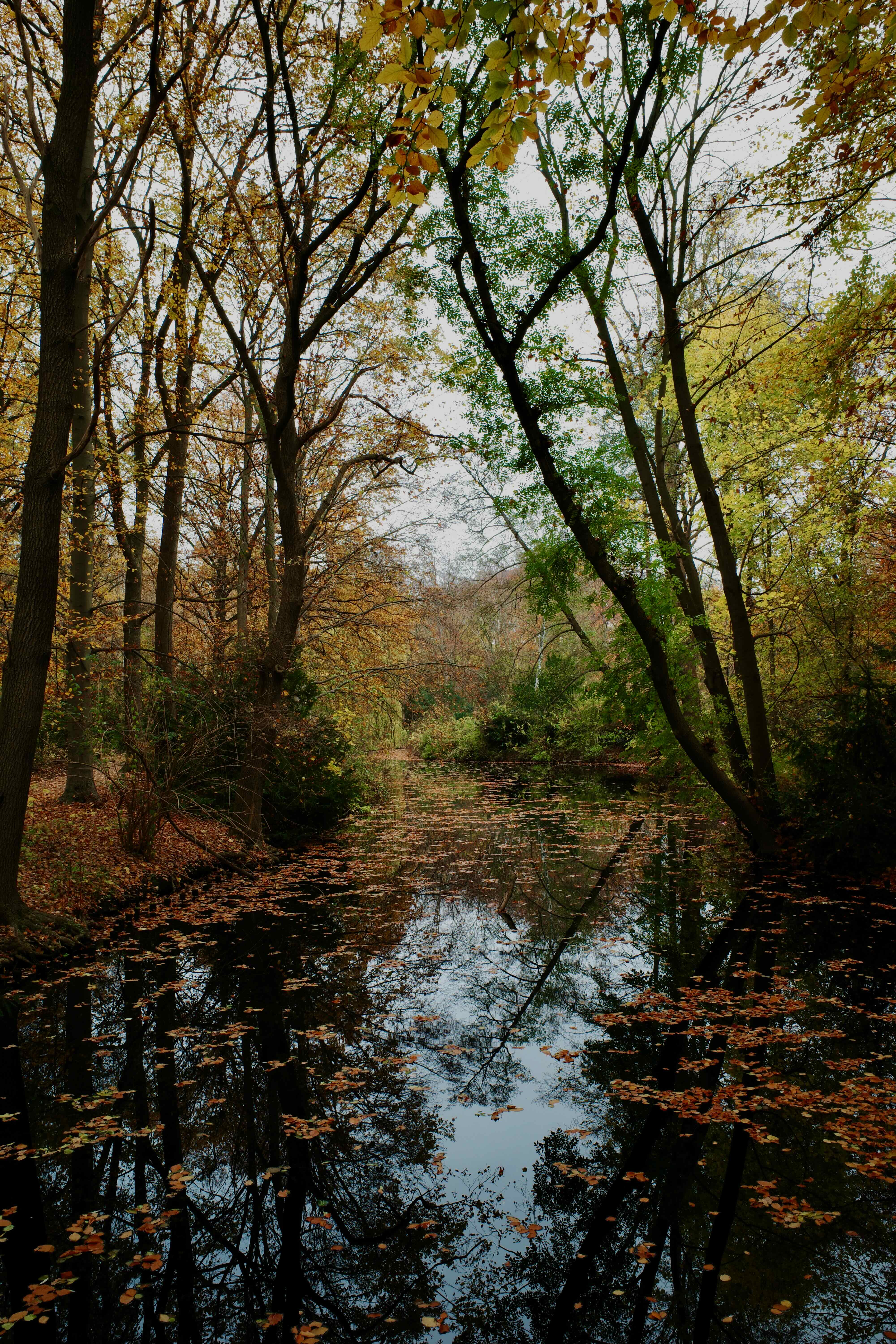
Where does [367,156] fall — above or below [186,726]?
above

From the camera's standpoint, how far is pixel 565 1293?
2.43m

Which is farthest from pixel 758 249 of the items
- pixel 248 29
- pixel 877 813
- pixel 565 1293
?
pixel 565 1293

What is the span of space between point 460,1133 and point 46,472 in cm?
532

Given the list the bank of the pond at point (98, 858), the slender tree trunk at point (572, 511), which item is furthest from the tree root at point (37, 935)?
the slender tree trunk at point (572, 511)

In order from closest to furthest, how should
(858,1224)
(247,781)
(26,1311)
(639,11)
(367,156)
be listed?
(26,1311) → (858,1224) → (639,11) → (247,781) → (367,156)

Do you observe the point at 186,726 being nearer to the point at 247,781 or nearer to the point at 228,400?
the point at 247,781

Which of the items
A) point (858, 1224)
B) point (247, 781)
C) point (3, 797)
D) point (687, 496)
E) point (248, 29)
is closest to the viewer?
point (858, 1224)

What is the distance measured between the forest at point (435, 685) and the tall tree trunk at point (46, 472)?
36mm

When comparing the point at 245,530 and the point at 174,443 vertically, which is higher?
the point at 174,443

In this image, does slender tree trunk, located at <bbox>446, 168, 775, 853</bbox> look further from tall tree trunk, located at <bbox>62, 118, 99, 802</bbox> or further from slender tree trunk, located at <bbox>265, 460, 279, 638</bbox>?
slender tree trunk, located at <bbox>265, 460, 279, 638</bbox>

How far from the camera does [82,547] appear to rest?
9414 millimetres

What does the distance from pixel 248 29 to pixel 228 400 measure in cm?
1017

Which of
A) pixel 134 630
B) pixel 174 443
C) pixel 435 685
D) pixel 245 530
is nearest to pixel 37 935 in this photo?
pixel 134 630

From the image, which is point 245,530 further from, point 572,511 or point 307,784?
point 572,511
